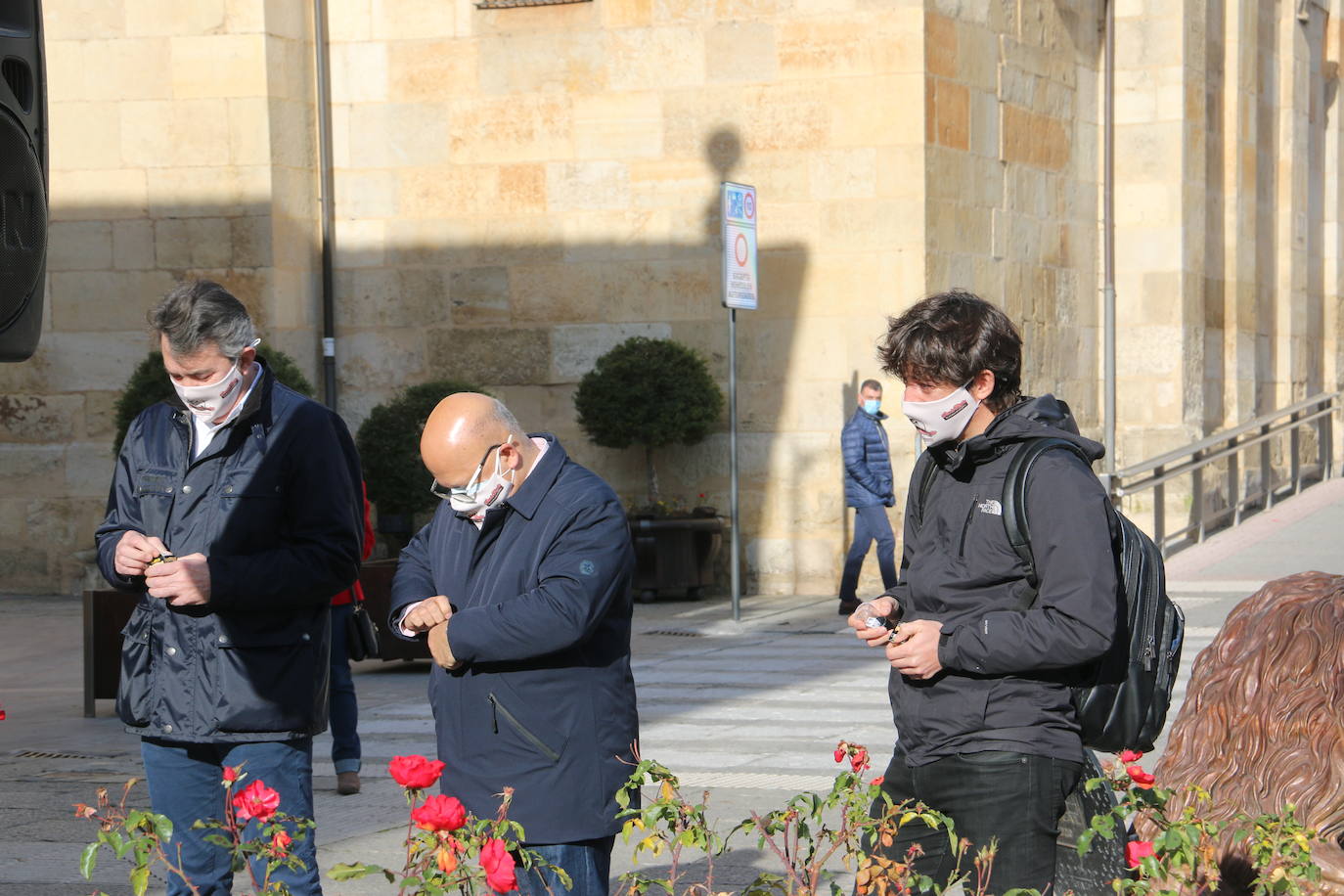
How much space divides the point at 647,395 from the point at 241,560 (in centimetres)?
1125

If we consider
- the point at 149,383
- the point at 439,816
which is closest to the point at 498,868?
the point at 439,816

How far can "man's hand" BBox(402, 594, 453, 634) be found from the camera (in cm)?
395

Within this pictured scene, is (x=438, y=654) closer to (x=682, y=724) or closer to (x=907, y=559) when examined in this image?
(x=907, y=559)

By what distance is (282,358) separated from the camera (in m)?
15.2

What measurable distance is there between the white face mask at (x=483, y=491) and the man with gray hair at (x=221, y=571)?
72 centimetres

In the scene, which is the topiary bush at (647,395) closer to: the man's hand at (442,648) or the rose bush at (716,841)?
the man's hand at (442,648)

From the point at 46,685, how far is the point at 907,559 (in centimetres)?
890

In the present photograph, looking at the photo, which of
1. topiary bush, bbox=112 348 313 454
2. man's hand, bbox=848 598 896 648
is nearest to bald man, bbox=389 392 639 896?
man's hand, bbox=848 598 896 648

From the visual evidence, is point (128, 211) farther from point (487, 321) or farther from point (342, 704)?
point (342, 704)

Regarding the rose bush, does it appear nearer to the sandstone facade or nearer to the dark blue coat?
the dark blue coat

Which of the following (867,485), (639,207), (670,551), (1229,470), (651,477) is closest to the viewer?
(867,485)

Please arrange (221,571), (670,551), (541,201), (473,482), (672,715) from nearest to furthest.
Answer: (473,482), (221,571), (672,715), (670,551), (541,201)

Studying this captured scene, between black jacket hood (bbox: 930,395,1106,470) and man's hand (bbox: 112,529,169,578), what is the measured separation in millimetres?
1883

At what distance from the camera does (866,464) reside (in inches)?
574
